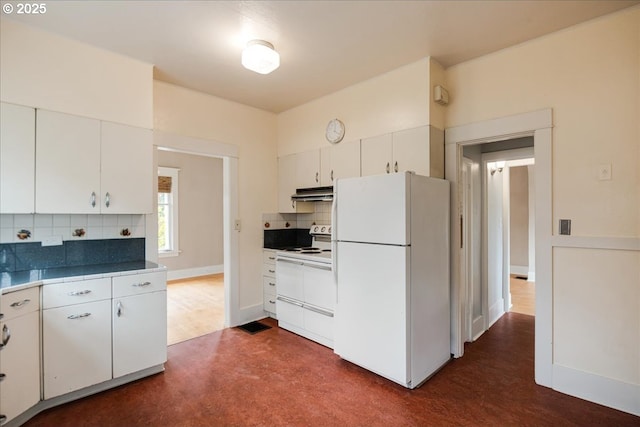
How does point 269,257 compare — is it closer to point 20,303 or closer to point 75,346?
point 75,346

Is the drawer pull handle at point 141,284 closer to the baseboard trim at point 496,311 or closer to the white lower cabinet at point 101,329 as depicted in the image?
the white lower cabinet at point 101,329

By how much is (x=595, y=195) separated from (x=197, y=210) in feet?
21.5

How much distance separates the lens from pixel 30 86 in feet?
7.73

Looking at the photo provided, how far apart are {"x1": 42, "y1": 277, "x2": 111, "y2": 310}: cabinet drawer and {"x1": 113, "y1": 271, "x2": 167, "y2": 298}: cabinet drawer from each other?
0.19 feet

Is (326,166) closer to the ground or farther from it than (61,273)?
farther from it

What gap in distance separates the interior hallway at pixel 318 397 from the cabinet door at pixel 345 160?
1888mm

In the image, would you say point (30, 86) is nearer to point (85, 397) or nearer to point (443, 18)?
point (85, 397)

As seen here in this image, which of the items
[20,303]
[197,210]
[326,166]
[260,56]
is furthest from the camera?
[197,210]

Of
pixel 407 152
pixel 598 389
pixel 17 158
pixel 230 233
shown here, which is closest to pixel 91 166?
pixel 17 158

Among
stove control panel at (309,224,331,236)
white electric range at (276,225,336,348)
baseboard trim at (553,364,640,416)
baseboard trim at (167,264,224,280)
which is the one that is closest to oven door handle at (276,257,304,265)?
white electric range at (276,225,336,348)

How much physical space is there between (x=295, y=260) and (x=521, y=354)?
2465mm

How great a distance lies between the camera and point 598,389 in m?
2.24

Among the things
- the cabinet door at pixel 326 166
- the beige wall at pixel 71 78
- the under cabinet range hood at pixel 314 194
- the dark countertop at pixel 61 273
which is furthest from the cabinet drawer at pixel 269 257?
the beige wall at pixel 71 78

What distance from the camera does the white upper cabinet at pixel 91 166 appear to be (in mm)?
2402
